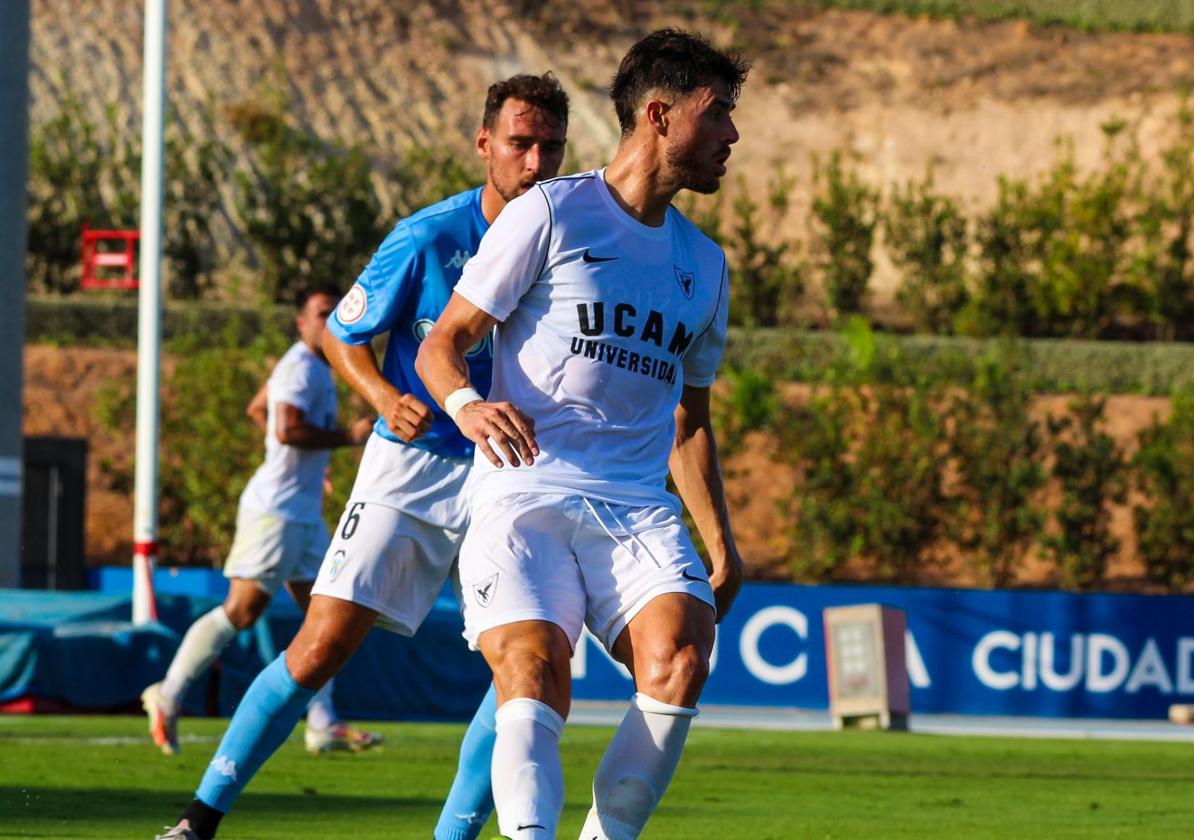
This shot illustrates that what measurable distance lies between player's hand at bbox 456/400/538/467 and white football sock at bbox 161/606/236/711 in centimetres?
534

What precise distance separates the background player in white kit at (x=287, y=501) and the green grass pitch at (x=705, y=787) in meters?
0.71

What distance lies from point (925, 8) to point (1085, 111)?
25.4ft

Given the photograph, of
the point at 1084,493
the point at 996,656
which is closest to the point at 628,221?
the point at 996,656

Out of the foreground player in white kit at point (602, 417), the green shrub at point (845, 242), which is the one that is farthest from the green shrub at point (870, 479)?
the foreground player in white kit at point (602, 417)

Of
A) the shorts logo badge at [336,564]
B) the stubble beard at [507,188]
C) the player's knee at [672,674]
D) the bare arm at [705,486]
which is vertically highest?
the stubble beard at [507,188]

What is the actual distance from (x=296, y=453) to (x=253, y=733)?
4.89 metres

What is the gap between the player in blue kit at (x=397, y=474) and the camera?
605 cm

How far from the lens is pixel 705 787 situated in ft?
32.5

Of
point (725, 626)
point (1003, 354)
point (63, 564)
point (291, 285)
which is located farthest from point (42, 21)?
point (725, 626)

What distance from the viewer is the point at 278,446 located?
10898 millimetres

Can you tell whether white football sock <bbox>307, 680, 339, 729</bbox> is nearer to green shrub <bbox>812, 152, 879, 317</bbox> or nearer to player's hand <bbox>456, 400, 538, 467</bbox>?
player's hand <bbox>456, 400, 538, 467</bbox>

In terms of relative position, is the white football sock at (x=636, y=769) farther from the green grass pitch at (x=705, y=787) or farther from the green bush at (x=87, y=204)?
the green bush at (x=87, y=204)

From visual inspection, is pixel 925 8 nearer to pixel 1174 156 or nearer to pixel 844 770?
pixel 1174 156

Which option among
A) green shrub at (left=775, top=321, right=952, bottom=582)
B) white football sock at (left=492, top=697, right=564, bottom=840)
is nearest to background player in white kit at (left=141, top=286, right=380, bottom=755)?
white football sock at (left=492, top=697, right=564, bottom=840)
